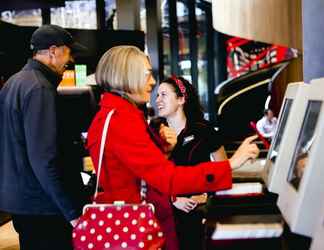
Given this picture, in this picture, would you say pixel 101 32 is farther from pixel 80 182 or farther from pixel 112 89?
pixel 112 89

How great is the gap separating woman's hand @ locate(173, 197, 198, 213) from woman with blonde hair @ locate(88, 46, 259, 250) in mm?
663

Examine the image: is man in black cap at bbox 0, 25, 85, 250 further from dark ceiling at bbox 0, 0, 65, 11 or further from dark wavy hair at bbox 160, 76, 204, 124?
dark ceiling at bbox 0, 0, 65, 11

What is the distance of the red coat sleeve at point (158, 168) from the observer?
1.71 m

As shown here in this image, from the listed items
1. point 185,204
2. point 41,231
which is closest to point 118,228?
point 41,231

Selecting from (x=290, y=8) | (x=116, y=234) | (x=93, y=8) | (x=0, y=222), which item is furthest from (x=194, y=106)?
(x=93, y=8)

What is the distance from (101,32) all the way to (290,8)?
2.16 meters

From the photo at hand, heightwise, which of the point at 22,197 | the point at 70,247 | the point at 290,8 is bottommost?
Answer: the point at 70,247

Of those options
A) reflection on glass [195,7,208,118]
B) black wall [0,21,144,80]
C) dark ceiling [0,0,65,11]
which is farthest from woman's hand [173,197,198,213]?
reflection on glass [195,7,208,118]

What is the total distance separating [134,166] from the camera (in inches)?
69.0

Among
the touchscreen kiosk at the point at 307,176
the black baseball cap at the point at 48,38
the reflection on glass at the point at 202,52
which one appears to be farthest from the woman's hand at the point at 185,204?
the reflection on glass at the point at 202,52

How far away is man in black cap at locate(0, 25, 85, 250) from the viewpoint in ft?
7.24

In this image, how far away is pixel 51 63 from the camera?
7.95 ft

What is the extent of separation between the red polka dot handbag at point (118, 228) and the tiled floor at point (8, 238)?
3.86 m

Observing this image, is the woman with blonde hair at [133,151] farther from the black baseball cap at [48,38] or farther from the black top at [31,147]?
the black baseball cap at [48,38]
